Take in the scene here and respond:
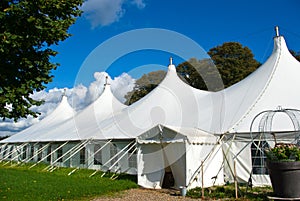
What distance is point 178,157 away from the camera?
924 centimetres

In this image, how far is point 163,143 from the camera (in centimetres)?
961

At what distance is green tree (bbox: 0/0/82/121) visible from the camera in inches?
219

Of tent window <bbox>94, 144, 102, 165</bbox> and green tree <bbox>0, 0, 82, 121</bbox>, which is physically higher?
green tree <bbox>0, 0, 82, 121</bbox>

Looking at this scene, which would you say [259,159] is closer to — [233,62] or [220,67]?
[220,67]

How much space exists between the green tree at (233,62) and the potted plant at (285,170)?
1984 centimetres

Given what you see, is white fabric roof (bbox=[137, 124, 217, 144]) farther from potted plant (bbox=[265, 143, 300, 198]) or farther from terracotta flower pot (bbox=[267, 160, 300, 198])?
terracotta flower pot (bbox=[267, 160, 300, 198])

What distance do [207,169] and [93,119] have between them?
30.8ft

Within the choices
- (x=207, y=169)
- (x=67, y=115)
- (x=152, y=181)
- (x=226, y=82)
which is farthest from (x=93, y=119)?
(x=226, y=82)

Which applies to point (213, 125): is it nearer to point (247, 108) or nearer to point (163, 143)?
point (247, 108)

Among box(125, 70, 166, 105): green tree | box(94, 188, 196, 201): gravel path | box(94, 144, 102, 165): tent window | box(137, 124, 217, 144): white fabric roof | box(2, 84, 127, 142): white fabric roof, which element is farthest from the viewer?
box(125, 70, 166, 105): green tree

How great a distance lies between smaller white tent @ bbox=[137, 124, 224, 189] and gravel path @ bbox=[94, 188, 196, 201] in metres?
0.48

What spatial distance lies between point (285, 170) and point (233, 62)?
21410mm

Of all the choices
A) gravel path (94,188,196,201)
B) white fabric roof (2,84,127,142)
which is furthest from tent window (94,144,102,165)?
gravel path (94,188,196,201)

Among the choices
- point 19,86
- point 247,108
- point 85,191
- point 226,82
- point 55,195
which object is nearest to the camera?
point 19,86
